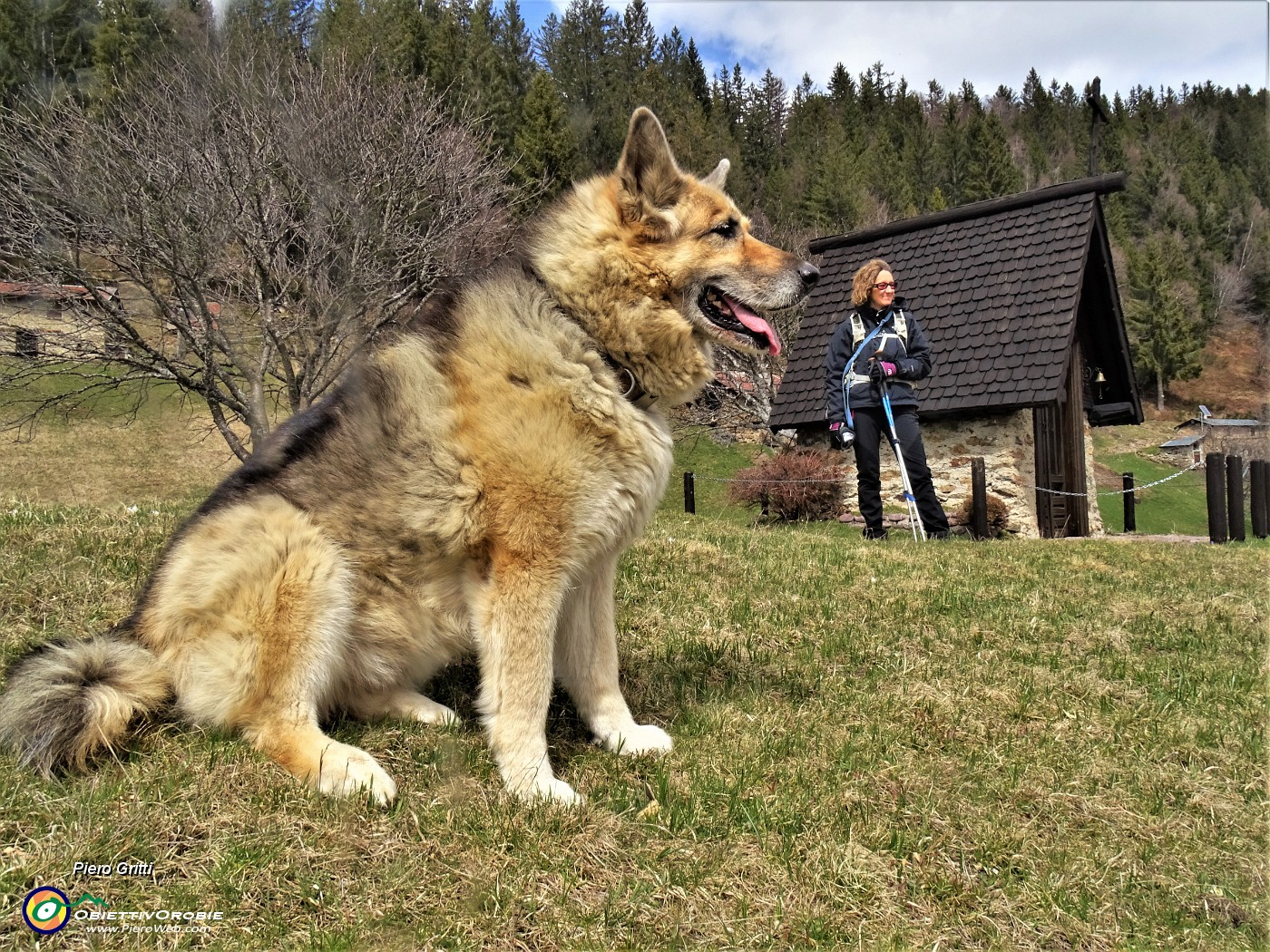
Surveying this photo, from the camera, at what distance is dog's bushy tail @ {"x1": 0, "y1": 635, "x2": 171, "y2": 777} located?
2.75 meters

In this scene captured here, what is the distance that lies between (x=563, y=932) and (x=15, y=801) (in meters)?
1.78

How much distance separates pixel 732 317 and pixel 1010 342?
15.2 m

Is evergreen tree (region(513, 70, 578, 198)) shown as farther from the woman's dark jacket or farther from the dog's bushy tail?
the dog's bushy tail

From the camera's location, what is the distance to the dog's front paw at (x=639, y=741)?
3.40 meters

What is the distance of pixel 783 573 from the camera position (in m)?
6.66

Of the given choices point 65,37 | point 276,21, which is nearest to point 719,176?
point 276,21

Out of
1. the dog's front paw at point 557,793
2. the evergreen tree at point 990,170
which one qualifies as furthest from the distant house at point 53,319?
the evergreen tree at point 990,170

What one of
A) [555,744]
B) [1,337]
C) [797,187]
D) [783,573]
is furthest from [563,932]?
[797,187]

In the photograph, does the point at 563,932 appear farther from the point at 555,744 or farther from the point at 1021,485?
the point at 1021,485

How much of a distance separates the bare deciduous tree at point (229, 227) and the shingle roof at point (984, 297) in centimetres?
812

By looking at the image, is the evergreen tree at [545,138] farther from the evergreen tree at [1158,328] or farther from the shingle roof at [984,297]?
the evergreen tree at [1158,328]

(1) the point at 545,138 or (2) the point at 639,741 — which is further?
(1) the point at 545,138

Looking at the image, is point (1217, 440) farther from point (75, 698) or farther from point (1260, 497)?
point (75, 698)

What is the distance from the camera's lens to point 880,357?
9898mm
